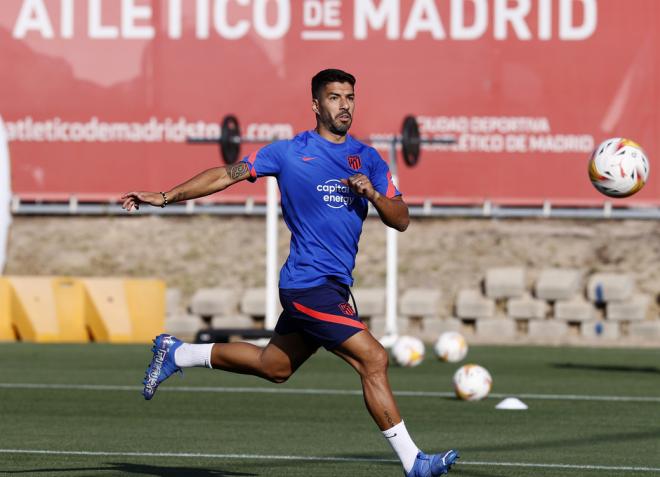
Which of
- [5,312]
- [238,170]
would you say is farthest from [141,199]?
[5,312]

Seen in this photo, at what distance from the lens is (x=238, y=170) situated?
9.57 metres

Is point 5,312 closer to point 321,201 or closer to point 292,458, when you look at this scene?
point 292,458

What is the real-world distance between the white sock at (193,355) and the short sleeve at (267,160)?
1.17 meters

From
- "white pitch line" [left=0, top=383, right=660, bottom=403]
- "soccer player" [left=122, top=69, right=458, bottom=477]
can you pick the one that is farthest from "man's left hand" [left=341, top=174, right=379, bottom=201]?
"white pitch line" [left=0, top=383, right=660, bottom=403]

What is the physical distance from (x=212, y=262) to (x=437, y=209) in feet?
14.8

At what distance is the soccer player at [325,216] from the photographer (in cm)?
918

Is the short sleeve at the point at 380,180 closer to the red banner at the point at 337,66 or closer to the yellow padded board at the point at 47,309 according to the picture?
the yellow padded board at the point at 47,309

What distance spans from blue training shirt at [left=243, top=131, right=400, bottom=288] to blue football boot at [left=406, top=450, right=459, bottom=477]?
48.4 inches

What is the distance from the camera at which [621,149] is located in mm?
13297

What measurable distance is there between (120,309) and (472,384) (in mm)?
12075

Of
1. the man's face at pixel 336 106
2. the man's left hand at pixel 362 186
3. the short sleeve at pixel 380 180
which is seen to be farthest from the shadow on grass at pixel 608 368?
the man's left hand at pixel 362 186

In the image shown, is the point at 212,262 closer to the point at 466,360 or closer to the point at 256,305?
the point at 256,305

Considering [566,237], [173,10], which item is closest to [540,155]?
[566,237]

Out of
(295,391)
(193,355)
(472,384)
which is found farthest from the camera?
(295,391)
